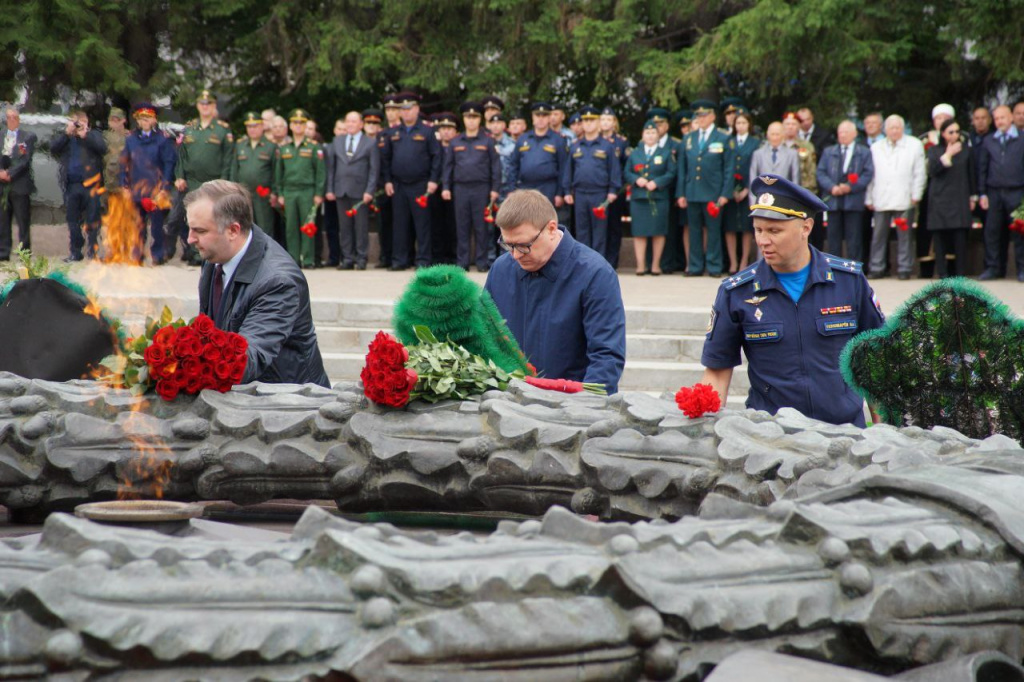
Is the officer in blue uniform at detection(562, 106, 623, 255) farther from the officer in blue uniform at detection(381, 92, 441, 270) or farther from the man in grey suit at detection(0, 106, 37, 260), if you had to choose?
the man in grey suit at detection(0, 106, 37, 260)

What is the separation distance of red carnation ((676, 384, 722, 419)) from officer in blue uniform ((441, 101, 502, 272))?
9.35 m

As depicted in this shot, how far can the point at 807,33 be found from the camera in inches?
477

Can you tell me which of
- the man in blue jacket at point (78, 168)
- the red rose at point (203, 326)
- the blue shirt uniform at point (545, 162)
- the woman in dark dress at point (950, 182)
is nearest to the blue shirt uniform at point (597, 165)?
the blue shirt uniform at point (545, 162)

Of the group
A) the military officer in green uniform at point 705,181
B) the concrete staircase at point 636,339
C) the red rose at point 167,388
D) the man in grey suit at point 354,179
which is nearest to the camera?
the red rose at point 167,388

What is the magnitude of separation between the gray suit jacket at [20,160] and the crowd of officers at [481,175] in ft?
2.12

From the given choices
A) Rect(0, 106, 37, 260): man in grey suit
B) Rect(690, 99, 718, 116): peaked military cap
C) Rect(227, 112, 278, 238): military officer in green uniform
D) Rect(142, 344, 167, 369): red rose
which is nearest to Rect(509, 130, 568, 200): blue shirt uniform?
Rect(690, 99, 718, 116): peaked military cap

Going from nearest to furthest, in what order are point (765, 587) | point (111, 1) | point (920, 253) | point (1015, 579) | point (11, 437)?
point (765, 587) < point (1015, 579) < point (11, 437) < point (920, 253) < point (111, 1)

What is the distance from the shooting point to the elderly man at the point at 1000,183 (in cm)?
1066

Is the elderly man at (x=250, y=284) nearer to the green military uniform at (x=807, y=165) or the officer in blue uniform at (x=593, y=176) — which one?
the officer in blue uniform at (x=593, y=176)

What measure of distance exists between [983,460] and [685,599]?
2.99 feet

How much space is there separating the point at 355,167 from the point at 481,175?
1.36m

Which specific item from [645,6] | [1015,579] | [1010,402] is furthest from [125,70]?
[1015,579]

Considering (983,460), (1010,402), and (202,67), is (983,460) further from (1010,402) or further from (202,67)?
(202,67)

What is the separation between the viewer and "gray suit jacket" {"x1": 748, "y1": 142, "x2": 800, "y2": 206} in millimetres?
11180
